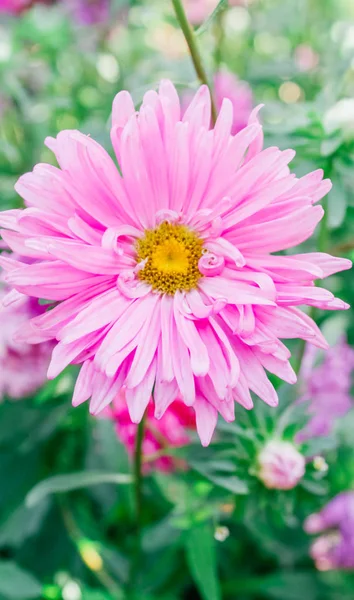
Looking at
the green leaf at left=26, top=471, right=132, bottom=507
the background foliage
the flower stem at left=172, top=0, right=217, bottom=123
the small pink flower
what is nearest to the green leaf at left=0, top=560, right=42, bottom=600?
the background foliage

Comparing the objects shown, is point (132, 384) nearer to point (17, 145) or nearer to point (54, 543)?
point (54, 543)

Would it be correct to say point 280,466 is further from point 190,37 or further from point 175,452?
point 190,37

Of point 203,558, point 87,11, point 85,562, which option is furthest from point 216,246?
point 87,11

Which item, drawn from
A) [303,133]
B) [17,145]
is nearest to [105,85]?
[17,145]

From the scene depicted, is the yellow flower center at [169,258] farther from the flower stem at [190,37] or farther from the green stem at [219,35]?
the green stem at [219,35]

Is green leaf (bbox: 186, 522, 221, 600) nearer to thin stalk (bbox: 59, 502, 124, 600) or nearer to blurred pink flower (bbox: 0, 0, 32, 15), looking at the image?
thin stalk (bbox: 59, 502, 124, 600)

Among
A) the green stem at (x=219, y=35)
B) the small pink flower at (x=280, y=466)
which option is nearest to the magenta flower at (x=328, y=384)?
the small pink flower at (x=280, y=466)
